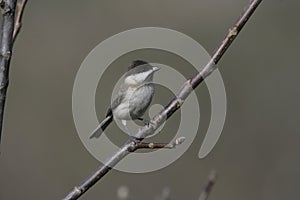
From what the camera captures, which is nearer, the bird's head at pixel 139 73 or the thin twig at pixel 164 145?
the thin twig at pixel 164 145

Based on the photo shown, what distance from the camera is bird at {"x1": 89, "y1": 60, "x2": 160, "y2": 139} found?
2389 millimetres

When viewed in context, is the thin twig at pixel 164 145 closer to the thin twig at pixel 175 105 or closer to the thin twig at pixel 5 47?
the thin twig at pixel 175 105

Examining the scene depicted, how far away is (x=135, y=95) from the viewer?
2.50m

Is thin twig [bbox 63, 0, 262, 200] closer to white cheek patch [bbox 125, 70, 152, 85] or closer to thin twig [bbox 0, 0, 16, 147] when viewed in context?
thin twig [bbox 0, 0, 16, 147]

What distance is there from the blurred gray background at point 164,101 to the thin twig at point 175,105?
4018 mm

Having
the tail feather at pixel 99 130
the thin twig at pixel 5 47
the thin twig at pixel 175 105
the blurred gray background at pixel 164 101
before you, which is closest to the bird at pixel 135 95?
the tail feather at pixel 99 130

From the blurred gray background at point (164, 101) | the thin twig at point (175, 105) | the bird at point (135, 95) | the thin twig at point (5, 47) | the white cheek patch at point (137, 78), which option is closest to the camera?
the thin twig at point (5, 47)

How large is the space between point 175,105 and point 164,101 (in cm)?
434

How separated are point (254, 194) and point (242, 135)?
760 millimetres

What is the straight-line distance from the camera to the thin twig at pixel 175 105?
147 cm

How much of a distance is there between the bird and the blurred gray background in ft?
9.86

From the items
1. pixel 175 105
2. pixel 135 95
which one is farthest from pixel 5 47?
pixel 135 95

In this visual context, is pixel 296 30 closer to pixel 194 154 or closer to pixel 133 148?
pixel 194 154

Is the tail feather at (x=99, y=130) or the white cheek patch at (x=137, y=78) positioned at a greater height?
the white cheek patch at (x=137, y=78)
